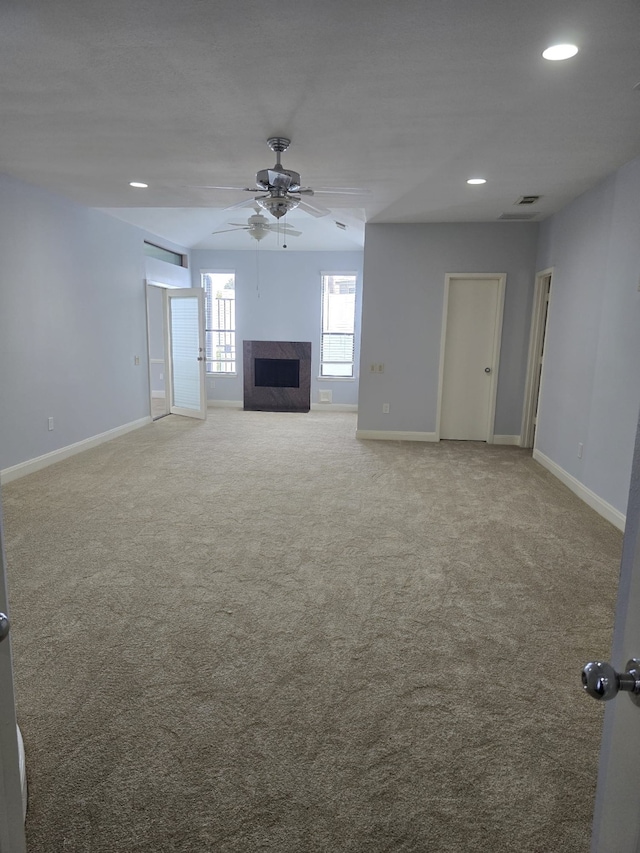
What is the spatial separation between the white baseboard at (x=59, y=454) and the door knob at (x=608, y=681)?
13.3 ft

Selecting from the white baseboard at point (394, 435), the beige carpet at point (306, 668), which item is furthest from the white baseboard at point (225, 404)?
the beige carpet at point (306, 668)

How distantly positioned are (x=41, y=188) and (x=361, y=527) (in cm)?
421

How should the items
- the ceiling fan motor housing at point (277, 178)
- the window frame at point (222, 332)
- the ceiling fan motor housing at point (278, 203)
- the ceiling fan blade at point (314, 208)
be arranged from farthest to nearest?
the window frame at point (222, 332) → the ceiling fan blade at point (314, 208) → the ceiling fan motor housing at point (278, 203) → the ceiling fan motor housing at point (277, 178)

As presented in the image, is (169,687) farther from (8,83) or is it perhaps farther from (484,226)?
(484,226)

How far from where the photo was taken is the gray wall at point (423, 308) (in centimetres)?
582

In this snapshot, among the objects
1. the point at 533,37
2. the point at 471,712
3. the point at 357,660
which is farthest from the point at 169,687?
the point at 533,37

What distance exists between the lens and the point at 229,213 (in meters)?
7.44

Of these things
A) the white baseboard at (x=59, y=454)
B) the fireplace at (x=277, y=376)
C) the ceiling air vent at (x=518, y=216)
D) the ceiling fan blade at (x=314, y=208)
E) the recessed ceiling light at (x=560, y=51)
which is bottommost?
the white baseboard at (x=59, y=454)

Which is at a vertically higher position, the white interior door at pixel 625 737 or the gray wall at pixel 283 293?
the gray wall at pixel 283 293

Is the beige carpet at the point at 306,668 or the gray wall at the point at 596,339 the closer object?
the beige carpet at the point at 306,668

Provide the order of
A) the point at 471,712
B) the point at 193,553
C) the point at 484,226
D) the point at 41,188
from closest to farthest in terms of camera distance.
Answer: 1. the point at 471,712
2. the point at 193,553
3. the point at 41,188
4. the point at 484,226

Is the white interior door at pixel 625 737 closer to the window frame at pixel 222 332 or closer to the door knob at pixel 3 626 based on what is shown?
the door knob at pixel 3 626

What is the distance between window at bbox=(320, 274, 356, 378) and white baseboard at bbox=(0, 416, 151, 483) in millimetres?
3429

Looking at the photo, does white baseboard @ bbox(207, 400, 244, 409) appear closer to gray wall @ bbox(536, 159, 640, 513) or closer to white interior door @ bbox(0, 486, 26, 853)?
gray wall @ bbox(536, 159, 640, 513)
